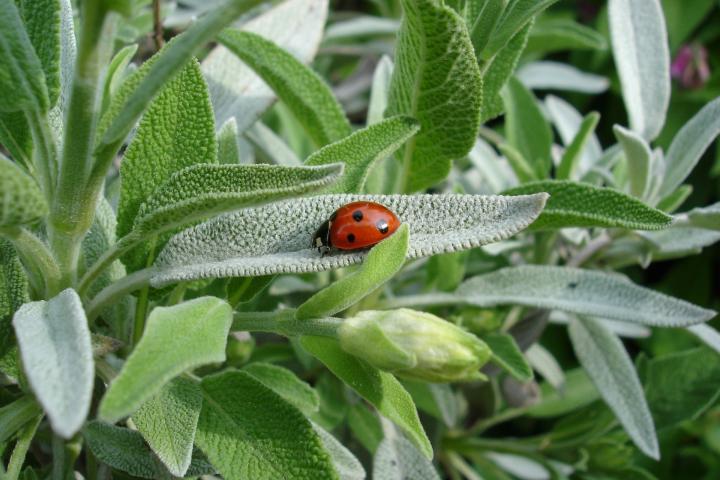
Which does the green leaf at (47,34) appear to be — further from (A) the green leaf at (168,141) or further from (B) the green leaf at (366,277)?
(B) the green leaf at (366,277)

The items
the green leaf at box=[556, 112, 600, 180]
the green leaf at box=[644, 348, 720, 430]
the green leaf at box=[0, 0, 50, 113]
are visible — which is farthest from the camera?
the green leaf at box=[644, 348, 720, 430]

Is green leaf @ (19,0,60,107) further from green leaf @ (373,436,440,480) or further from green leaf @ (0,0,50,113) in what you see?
green leaf @ (373,436,440,480)

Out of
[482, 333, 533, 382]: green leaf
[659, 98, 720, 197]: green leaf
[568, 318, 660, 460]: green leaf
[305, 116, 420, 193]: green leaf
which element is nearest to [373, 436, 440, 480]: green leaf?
[482, 333, 533, 382]: green leaf

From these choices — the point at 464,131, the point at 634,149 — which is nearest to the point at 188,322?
the point at 464,131

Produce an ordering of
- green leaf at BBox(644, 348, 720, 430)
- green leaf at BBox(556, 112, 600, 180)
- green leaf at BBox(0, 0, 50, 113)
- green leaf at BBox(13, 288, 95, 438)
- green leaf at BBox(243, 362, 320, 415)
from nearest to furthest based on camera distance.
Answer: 1. green leaf at BBox(13, 288, 95, 438)
2. green leaf at BBox(0, 0, 50, 113)
3. green leaf at BBox(243, 362, 320, 415)
4. green leaf at BBox(556, 112, 600, 180)
5. green leaf at BBox(644, 348, 720, 430)

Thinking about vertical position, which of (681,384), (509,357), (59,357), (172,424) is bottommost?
(681,384)

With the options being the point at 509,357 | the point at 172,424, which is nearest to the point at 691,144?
the point at 509,357

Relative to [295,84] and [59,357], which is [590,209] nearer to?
[295,84]

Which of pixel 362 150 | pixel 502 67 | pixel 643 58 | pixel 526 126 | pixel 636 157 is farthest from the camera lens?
pixel 526 126

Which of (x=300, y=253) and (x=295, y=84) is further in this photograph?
(x=295, y=84)
